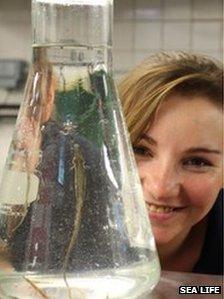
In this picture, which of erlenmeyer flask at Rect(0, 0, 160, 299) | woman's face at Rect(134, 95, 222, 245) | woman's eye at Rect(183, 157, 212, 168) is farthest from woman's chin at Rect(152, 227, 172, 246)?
erlenmeyer flask at Rect(0, 0, 160, 299)

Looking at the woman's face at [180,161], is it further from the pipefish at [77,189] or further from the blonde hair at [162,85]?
the pipefish at [77,189]

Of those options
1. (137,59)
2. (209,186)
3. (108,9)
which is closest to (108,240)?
(108,9)

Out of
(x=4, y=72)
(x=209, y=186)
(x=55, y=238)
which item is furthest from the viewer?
(x=4, y=72)

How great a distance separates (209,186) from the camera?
2.78 ft

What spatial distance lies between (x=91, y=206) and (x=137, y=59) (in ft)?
4.25

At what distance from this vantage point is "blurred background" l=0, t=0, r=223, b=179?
1.55 meters

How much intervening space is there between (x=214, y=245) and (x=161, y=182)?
249 millimetres

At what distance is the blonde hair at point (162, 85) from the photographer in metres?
0.79

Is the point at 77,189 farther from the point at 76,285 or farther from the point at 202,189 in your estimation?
the point at 202,189

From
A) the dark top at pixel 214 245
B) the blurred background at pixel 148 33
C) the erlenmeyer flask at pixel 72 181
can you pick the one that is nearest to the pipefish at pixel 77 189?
the erlenmeyer flask at pixel 72 181

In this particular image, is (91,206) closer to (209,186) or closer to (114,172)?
(114,172)

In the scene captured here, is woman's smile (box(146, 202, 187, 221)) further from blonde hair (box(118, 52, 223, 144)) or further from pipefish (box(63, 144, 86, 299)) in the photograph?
pipefish (box(63, 144, 86, 299))

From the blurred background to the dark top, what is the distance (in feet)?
2.24

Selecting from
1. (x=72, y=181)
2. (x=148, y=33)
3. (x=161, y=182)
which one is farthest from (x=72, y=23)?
(x=148, y=33)
